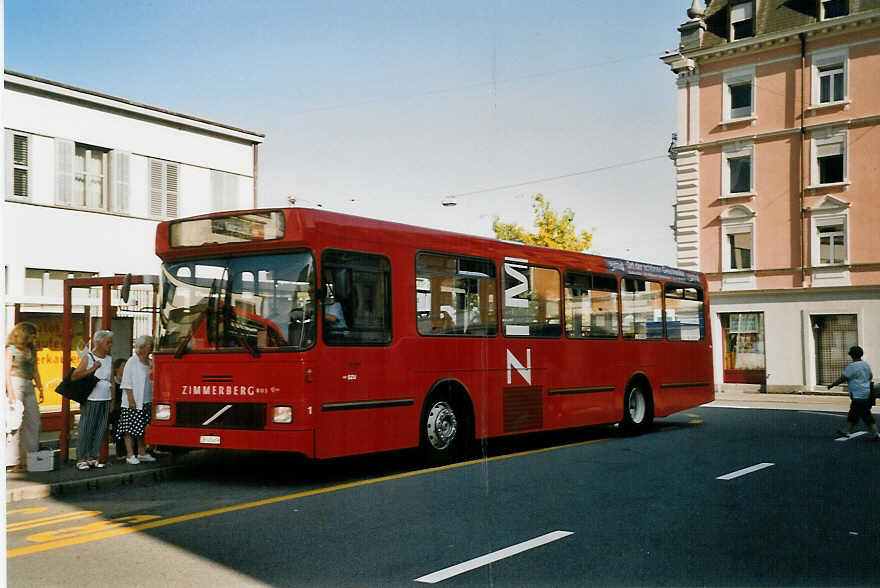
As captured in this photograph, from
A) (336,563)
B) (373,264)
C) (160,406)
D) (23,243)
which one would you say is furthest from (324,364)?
(23,243)

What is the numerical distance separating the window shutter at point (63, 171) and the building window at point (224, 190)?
3.66m

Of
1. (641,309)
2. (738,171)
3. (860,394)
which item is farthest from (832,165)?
(641,309)

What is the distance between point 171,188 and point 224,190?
1.43 m

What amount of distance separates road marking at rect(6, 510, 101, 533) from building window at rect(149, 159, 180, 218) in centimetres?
1441

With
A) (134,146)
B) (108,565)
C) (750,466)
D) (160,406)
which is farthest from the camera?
(134,146)

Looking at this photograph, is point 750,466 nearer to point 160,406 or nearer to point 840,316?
point 160,406

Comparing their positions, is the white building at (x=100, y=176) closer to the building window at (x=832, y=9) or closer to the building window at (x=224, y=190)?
the building window at (x=224, y=190)

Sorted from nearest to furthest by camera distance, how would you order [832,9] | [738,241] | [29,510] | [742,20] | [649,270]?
[29,510] → [832,9] → [742,20] → [649,270] → [738,241]

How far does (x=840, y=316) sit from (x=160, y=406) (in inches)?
551

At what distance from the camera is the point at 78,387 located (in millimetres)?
10789

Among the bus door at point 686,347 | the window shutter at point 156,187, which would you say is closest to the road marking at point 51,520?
the bus door at point 686,347

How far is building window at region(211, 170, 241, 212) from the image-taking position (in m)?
23.2

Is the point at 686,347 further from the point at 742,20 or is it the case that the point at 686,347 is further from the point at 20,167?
the point at 20,167

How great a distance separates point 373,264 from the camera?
10656 millimetres
